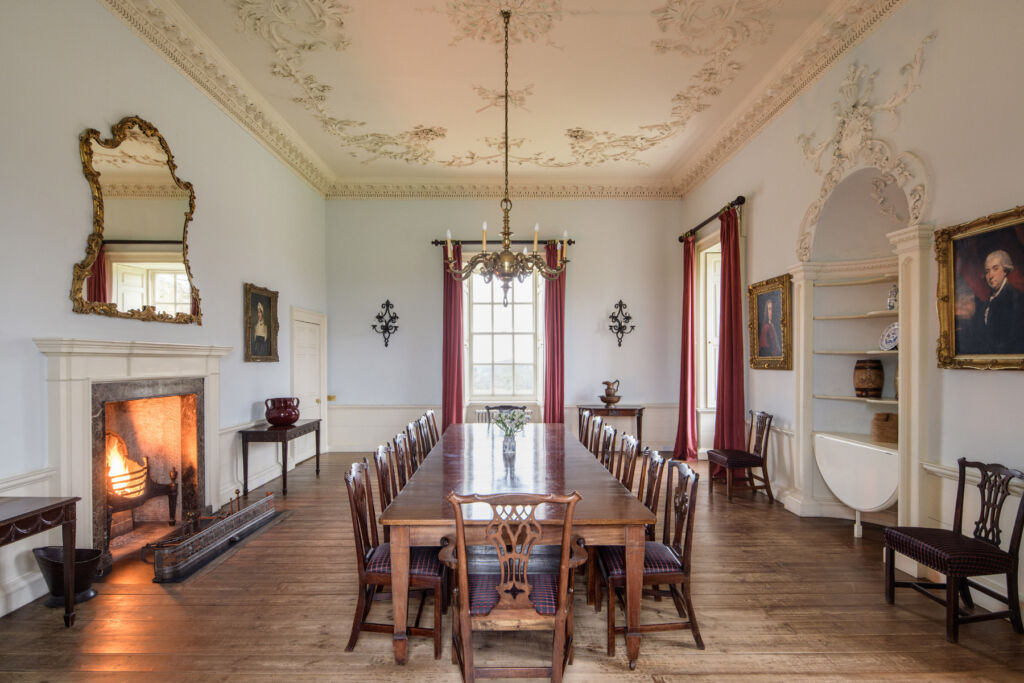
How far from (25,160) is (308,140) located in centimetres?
347

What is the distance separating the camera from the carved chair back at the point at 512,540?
6.26 feet

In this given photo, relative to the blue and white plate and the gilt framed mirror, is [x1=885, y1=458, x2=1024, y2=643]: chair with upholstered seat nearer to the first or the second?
the blue and white plate

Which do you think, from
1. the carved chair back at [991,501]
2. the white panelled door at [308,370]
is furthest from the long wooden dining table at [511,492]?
the white panelled door at [308,370]

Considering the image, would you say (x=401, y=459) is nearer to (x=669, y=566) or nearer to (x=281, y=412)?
(x=669, y=566)

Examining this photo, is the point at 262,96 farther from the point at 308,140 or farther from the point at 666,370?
the point at 666,370

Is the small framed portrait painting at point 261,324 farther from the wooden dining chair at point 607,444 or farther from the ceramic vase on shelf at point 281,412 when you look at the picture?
the wooden dining chair at point 607,444

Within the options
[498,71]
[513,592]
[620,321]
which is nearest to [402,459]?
[513,592]

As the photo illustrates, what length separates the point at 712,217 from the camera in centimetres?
584

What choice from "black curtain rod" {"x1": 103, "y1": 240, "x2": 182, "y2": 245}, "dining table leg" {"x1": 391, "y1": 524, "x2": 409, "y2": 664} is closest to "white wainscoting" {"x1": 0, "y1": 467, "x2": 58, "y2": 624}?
"black curtain rod" {"x1": 103, "y1": 240, "x2": 182, "y2": 245}

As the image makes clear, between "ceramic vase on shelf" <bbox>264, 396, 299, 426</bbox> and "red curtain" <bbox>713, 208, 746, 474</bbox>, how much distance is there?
455cm

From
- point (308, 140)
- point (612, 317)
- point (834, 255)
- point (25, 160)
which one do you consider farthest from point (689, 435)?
point (25, 160)

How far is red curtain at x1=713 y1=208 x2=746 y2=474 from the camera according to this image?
17.3 feet

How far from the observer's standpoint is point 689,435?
6664mm

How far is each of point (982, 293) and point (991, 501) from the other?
1094 mm
